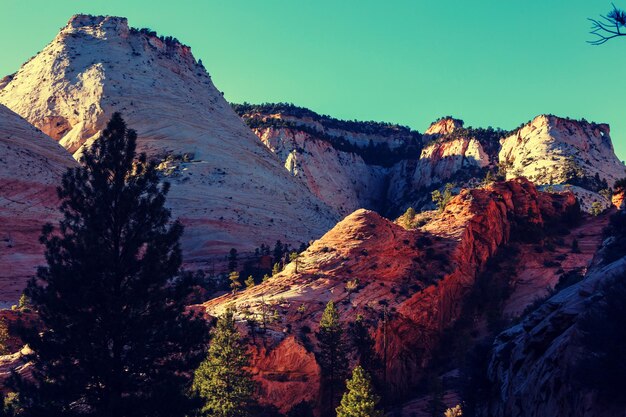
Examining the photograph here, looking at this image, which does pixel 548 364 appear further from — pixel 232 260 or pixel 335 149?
pixel 335 149

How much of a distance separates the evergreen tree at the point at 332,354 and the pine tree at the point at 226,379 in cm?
623

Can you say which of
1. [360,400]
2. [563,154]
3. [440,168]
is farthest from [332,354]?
[440,168]

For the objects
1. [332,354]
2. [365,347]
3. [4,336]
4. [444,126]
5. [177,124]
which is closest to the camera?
[332,354]

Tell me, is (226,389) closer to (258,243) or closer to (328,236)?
(328,236)

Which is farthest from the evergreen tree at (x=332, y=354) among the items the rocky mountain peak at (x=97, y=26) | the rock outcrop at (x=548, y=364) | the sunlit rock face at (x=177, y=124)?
the rocky mountain peak at (x=97, y=26)

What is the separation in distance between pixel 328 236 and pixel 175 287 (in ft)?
106

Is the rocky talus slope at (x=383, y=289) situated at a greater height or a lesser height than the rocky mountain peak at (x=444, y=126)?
lesser

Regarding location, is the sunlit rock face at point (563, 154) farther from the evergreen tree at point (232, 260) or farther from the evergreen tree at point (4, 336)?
the evergreen tree at point (4, 336)

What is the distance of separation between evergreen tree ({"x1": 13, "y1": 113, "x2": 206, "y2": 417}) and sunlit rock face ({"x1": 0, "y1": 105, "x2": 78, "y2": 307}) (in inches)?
1546

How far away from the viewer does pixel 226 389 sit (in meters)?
29.9

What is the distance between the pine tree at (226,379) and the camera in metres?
29.4

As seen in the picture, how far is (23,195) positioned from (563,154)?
7727cm

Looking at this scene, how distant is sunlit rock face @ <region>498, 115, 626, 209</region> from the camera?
88875mm

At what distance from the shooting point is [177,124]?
327ft
